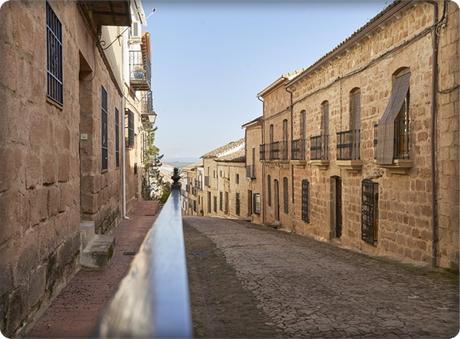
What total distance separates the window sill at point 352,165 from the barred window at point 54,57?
777 centimetres

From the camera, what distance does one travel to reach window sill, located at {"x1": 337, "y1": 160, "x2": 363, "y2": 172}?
10467 mm

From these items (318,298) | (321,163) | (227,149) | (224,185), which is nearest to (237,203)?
(224,185)

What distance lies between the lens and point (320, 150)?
13.3m

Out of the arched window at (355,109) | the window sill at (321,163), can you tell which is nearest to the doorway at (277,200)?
the window sill at (321,163)

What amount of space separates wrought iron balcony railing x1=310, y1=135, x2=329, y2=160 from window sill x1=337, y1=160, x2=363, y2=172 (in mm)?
1831

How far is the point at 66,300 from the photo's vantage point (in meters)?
3.85

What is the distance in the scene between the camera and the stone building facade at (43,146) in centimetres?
268

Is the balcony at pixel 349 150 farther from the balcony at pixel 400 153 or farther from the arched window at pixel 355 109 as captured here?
the balcony at pixel 400 153

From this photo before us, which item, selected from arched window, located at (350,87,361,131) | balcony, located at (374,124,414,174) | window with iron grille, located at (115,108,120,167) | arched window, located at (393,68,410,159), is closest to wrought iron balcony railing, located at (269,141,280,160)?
arched window, located at (350,87,361,131)

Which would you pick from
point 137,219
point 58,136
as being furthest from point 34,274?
point 137,219

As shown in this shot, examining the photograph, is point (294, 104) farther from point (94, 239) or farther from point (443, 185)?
point (94, 239)

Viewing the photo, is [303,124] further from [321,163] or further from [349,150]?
[349,150]

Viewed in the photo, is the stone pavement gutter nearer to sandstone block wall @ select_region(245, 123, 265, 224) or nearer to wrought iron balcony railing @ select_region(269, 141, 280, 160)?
wrought iron balcony railing @ select_region(269, 141, 280, 160)

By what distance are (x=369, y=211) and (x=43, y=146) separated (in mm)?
8120
